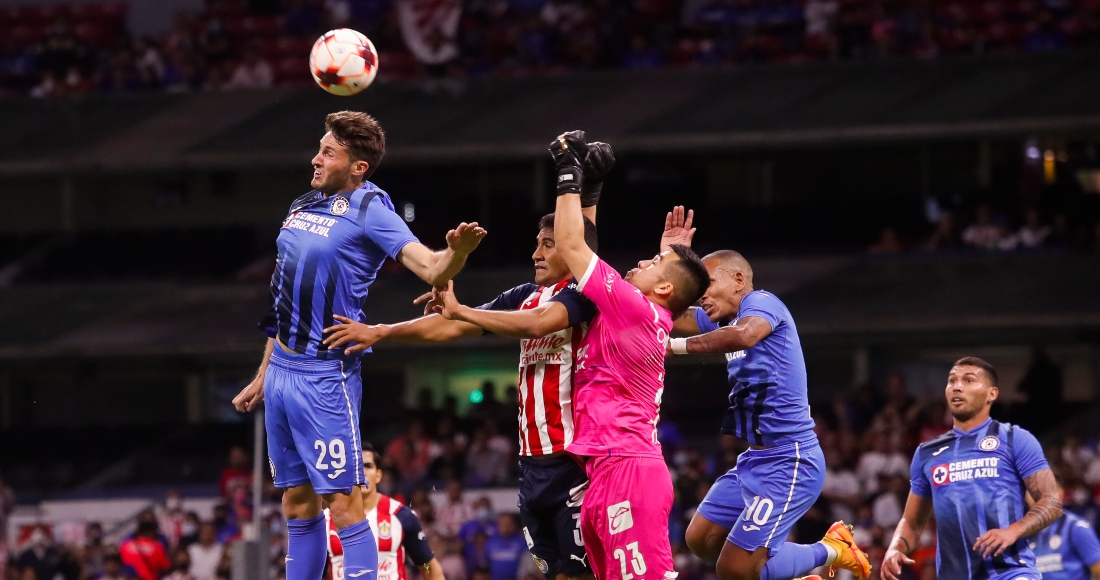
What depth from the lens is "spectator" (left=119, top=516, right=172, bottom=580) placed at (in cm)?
1634

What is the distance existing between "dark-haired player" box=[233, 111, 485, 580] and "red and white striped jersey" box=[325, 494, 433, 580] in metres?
2.07

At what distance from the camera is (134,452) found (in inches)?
854

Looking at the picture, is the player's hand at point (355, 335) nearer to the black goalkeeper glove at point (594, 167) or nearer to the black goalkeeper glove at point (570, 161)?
the black goalkeeper glove at point (570, 161)

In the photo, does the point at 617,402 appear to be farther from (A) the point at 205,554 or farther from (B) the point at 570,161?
(A) the point at 205,554

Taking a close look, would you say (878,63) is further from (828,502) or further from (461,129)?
(828,502)

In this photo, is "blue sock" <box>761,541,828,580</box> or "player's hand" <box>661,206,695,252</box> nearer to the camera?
"player's hand" <box>661,206,695,252</box>

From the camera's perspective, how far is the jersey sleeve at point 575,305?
22.5 ft

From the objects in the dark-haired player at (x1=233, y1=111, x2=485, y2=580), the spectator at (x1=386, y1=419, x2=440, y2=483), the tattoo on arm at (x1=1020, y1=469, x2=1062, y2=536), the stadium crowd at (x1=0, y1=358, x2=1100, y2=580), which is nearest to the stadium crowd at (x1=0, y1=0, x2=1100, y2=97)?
the stadium crowd at (x1=0, y1=358, x2=1100, y2=580)

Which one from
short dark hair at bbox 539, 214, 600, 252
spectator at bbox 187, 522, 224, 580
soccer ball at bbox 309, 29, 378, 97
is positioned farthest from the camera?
spectator at bbox 187, 522, 224, 580

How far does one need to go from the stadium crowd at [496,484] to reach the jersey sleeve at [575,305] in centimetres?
770

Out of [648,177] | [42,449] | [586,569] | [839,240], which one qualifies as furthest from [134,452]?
[586,569]

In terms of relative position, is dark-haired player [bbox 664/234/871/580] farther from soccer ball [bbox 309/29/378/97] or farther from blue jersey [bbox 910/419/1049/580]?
soccer ball [bbox 309/29/378/97]

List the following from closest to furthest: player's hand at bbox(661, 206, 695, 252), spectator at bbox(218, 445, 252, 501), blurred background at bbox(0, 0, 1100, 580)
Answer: player's hand at bbox(661, 206, 695, 252)
spectator at bbox(218, 445, 252, 501)
blurred background at bbox(0, 0, 1100, 580)

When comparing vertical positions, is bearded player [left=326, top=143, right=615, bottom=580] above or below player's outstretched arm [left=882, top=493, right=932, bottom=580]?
above
